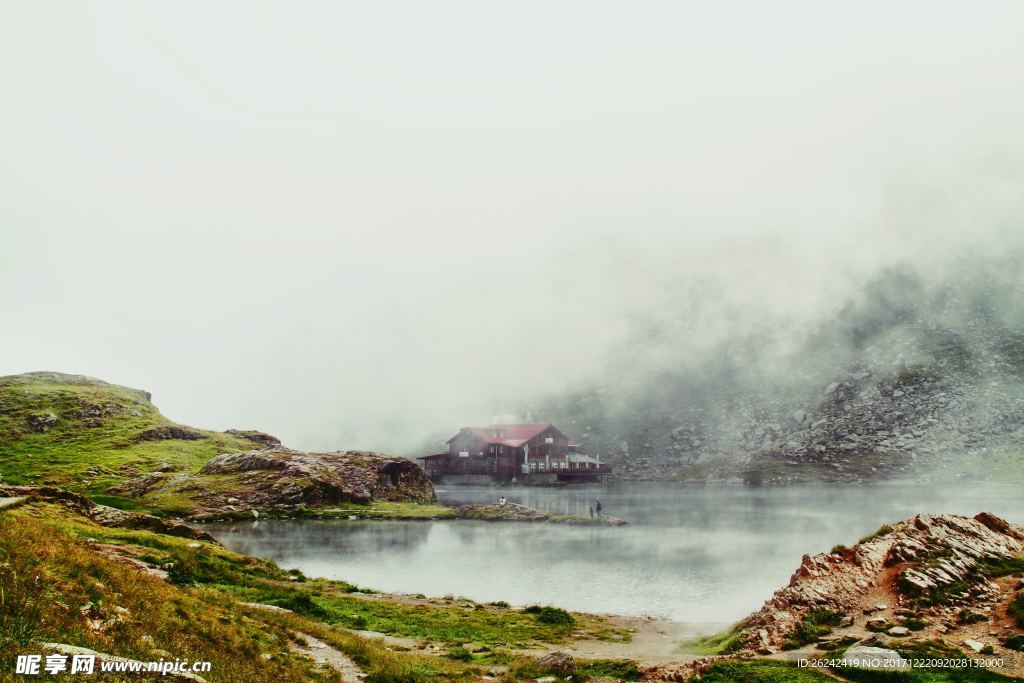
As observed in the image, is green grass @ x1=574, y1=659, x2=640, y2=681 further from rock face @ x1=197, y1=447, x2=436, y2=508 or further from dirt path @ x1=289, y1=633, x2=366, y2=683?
rock face @ x1=197, y1=447, x2=436, y2=508

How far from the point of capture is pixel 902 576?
84.1 ft

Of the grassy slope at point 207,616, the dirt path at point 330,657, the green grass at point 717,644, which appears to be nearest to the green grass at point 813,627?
the green grass at point 717,644

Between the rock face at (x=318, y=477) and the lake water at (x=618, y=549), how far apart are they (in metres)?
12.4

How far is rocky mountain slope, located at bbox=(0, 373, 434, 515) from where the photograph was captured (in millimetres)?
103125

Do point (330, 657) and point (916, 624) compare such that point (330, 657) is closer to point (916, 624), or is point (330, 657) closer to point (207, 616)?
point (207, 616)

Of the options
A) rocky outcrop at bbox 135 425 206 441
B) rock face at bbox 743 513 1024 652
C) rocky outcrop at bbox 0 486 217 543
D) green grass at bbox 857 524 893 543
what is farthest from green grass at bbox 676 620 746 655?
rocky outcrop at bbox 135 425 206 441

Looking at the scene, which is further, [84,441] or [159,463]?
[84,441]

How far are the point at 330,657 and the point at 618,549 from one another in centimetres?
5704

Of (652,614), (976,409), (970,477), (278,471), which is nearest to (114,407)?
(278,471)

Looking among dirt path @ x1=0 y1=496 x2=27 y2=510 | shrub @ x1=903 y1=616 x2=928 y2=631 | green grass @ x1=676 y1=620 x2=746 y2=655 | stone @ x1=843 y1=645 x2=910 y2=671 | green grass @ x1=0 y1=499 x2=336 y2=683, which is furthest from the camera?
dirt path @ x1=0 y1=496 x2=27 y2=510

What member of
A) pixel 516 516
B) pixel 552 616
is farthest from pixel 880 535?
pixel 516 516

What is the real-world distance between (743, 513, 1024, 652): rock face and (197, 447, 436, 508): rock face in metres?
100

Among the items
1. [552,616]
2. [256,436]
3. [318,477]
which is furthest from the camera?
[256,436]

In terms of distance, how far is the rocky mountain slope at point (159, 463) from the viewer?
338ft
